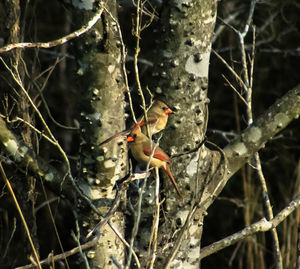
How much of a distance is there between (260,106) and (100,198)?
18.2 feet

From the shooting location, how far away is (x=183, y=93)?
2.94 m

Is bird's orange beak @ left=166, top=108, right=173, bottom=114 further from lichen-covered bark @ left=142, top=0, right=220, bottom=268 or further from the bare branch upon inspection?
the bare branch

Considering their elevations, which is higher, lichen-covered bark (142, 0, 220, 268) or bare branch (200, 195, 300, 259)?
lichen-covered bark (142, 0, 220, 268)

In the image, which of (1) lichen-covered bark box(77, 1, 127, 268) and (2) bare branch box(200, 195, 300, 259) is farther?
(2) bare branch box(200, 195, 300, 259)

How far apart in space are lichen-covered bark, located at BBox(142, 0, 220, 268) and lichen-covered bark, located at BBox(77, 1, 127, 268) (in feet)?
0.81

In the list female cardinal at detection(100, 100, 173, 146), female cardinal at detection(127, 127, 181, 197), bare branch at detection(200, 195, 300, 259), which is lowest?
bare branch at detection(200, 195, 300, 259)

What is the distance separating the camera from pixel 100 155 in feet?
9.35

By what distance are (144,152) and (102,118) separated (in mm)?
416

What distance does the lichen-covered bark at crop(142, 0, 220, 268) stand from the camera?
9.58 ft

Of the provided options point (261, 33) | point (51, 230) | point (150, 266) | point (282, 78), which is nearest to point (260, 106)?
point (282, 78)

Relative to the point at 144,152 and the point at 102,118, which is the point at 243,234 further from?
the point at 102,118

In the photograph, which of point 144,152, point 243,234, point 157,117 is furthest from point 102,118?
point 243,234

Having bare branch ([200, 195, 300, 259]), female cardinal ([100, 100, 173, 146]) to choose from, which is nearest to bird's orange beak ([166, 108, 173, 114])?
female cardinal ([100, 100, 173, 146])

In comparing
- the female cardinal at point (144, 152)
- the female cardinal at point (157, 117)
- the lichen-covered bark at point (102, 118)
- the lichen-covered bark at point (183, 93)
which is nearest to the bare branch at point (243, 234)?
the lichen-covered bark at point (183, 93)
